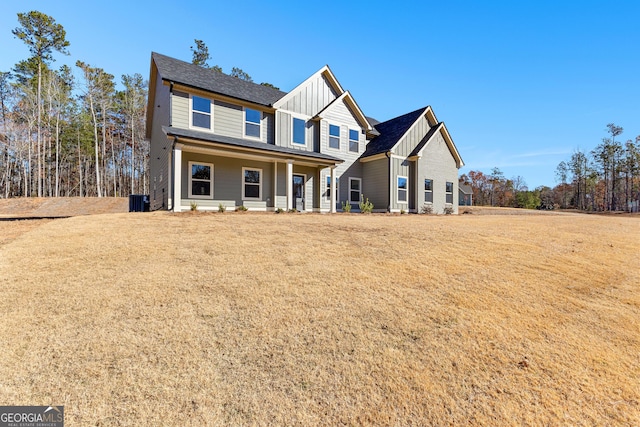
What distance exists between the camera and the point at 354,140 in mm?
18719

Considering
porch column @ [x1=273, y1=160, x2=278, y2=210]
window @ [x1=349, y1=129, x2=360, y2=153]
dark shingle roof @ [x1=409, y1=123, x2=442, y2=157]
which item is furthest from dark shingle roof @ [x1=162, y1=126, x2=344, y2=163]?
dark shingle roof @ [x1=409, y1=123, x2=442, y2=157]

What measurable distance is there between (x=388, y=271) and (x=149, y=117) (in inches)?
764

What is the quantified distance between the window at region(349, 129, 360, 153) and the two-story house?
0.06m

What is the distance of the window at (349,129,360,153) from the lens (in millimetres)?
18478

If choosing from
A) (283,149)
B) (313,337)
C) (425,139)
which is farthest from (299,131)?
(313,337)

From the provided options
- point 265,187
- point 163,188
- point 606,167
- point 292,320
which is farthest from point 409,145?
point 606,167

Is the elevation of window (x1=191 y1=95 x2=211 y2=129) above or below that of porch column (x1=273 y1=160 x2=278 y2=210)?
above

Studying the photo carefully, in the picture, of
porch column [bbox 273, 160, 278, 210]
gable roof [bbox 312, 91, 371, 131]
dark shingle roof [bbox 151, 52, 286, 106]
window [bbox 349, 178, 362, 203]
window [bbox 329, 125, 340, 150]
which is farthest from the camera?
window [bbox 349, 178, 362, 203]

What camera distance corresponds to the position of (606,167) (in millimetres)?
39688

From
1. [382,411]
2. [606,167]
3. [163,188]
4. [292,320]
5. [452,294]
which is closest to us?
[382,411]

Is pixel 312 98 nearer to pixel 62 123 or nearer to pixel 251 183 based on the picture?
pixel 251 183

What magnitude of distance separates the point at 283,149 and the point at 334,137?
4303 millimetres

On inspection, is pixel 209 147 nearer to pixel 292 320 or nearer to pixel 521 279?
pixel 292 320

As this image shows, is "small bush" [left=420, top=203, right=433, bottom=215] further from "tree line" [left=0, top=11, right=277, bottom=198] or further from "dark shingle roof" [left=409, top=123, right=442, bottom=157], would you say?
"tree line" [left=0, top=11, right=277, bottom=198]
